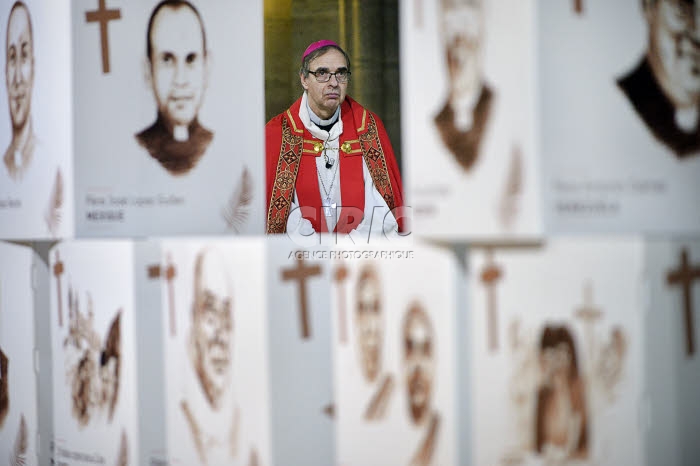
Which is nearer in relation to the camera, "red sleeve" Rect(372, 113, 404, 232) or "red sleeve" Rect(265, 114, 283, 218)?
"red sleeve" Rect(265, 114, 283, 218)

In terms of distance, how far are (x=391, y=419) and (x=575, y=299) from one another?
2.06 ft

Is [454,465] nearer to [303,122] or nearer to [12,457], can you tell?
[12,457]

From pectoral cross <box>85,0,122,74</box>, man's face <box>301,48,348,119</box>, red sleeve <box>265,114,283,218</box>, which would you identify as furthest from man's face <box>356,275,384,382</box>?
man's face <box>301,48,348,119</box>

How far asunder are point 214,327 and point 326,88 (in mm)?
2480

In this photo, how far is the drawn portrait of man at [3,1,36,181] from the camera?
3.15 meters

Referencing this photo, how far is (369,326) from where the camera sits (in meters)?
2.46

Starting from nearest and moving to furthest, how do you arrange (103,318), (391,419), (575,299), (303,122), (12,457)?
(575,299), (391,419), (103,318), (12,457), (303,122)

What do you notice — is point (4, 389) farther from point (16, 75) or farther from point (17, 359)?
point (16, 75)

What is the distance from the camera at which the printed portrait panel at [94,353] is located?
2822 millimetres

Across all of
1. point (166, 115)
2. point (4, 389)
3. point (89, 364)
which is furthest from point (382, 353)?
point (4, 389)

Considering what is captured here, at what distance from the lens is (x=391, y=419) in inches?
96.3

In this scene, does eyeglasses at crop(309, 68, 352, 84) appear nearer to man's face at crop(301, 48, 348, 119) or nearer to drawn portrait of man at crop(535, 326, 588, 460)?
man's face at crop(301, 48, 348, 119)

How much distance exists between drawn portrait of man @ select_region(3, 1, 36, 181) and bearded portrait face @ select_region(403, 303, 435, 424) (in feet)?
5.36

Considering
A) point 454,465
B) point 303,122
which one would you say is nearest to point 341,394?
point 454,465
